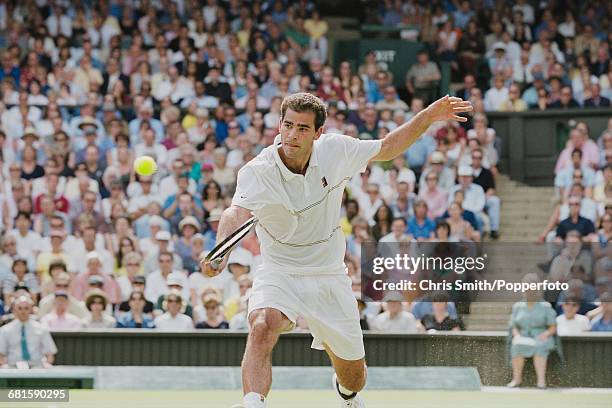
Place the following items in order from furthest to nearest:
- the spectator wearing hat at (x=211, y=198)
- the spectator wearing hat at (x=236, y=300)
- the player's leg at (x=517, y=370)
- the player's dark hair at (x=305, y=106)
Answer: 1. the spectator wearing hat at (x=211, y=198)
2. the spectator wearing hat at (x=236, y=300)
3. the player's leg at (x=517, y=370)
4. the player's dark hair at (x=305, y=106)

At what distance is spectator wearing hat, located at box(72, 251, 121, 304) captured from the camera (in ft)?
49.3

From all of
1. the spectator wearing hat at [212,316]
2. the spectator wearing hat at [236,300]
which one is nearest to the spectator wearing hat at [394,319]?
the spectator wearing hat at [236,300]

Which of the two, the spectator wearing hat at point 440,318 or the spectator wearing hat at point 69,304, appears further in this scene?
the spectator wearing hat at point 69,304

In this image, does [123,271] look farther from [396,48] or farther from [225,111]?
[396,48]

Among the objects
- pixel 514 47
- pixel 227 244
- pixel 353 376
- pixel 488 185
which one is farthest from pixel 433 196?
pixel 227 244

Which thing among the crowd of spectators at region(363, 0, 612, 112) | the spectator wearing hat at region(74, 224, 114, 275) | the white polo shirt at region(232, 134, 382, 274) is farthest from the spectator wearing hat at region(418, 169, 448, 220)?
the white polo shirt at region(232, 134, 382, 274)

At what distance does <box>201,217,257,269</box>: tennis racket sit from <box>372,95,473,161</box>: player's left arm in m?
1.04

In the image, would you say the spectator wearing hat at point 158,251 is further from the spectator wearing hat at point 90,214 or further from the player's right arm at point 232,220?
the player's right arm at point 232,220

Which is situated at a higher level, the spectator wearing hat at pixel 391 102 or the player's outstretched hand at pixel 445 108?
the spectator wearing hat at pixel 391 102

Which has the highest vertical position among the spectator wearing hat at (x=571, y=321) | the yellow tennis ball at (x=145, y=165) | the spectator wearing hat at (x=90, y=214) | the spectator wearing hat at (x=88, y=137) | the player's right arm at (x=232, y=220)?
the spectator wearing hat at (x=88, y=137)

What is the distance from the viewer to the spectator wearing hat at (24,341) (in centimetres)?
1277

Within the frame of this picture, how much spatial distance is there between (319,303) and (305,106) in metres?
1.17

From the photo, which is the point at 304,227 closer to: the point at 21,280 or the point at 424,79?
the point at 21,280

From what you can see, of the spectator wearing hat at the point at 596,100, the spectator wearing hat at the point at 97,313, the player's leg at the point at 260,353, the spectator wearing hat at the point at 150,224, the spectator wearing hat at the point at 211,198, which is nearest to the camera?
the player's leg at the point at 260,353
